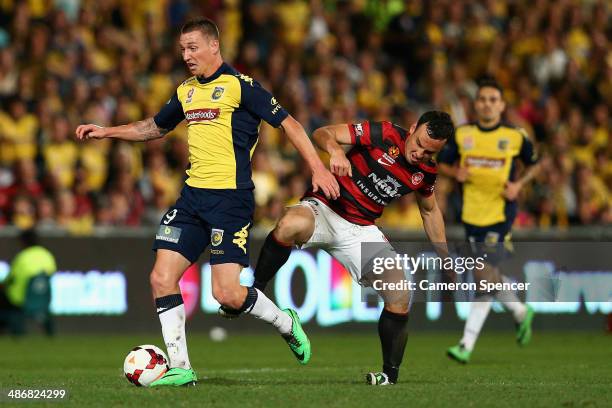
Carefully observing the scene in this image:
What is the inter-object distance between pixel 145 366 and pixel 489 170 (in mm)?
5359

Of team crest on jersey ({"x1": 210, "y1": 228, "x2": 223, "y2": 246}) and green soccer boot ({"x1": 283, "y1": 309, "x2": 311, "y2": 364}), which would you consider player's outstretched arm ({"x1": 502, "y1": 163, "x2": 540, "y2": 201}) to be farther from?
team crest on jersey ({"x1": 210, "y1": 228, "x2": 223, "y2": 246})

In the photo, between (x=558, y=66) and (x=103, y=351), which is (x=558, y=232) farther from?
(x=103, y=351)

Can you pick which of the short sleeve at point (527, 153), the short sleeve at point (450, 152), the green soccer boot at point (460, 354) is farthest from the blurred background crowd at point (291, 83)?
the green soccer boot at point (460, 354)

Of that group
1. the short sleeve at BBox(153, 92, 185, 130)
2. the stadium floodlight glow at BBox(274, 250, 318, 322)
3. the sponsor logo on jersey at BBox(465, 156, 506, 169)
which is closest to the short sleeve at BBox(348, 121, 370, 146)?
the short sleeve at BBox(153, 92, 185, 130)

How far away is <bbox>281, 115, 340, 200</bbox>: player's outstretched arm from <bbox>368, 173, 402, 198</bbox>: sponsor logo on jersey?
0.92 meters

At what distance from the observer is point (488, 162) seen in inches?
515

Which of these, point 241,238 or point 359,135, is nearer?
point 241,238

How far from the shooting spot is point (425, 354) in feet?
44.4

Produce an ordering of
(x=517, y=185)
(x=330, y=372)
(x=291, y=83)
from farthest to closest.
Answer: (x=291, y=83)
(x=517, y=185)
(x=330, y=372)

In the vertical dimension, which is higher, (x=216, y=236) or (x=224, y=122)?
(x=224, y=122)

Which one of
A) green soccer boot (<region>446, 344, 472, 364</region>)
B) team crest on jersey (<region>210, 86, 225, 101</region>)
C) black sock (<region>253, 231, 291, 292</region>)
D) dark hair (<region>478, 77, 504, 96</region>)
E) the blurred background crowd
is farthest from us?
the blurred background crowd

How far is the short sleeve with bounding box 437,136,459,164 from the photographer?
13.1 meters

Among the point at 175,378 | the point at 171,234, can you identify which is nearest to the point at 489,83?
the point at 171,234

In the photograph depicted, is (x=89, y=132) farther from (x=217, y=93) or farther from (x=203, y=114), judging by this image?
(x=217, y=93)
